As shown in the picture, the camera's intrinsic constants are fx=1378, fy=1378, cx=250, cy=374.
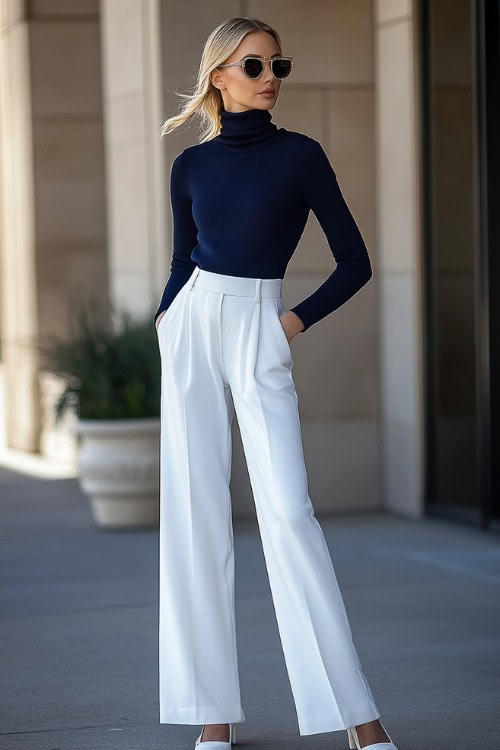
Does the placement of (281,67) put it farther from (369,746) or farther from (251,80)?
(369,746)

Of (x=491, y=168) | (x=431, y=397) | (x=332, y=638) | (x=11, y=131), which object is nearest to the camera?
(x=332, y=638)

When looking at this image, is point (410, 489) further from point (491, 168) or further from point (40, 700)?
point (40, 700)

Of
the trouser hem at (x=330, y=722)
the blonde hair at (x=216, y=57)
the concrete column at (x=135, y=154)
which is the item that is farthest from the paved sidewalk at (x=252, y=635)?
the blonde hair at (x=216, y=57)

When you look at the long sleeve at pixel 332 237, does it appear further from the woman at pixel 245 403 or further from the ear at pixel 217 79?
the ear at pixel 217 79

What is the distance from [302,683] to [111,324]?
A: 503 centimetres

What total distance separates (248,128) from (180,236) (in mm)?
447

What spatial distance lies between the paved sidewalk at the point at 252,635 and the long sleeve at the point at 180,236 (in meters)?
1.31

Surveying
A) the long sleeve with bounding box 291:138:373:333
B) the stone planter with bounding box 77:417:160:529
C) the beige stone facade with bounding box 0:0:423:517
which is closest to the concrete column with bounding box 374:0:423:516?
the beige stone facade with bounding box 0:0:423:517

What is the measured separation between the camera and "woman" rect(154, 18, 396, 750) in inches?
140

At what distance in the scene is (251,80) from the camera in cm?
364

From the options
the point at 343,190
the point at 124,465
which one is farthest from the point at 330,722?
the point at 343,190

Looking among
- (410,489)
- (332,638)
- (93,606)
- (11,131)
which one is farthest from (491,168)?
(11,131)

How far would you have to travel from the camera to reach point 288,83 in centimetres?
795

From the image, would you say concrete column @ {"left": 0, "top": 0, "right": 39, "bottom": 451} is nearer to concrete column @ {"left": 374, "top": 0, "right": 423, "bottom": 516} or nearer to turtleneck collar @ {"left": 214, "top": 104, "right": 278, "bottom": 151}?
concrete column @ {"left": 374, "top": 0, "right": 423, "bottom": 516}
